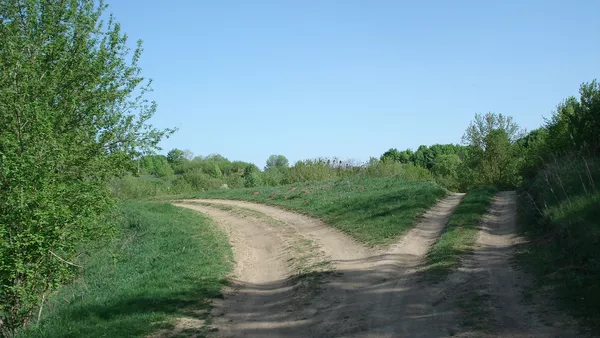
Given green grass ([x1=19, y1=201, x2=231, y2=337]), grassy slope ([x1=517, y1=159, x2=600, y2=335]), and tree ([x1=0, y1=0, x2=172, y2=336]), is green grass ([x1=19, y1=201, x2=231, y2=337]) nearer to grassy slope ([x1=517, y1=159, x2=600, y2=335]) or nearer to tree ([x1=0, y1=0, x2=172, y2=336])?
tree ([x1=0, y1=0, x2=172, y2=336])

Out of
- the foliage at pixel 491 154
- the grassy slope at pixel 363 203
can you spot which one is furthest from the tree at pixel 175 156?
the foliage at pixel 491 154

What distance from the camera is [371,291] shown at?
912cm

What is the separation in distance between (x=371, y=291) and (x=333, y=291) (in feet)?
2.65

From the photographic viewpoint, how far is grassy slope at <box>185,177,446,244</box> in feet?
48.8

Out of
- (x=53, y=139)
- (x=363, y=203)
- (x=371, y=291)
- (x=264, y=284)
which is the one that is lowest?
(x=264, y=284)

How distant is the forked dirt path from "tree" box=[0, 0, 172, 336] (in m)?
3.56

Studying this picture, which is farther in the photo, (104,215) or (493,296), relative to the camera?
(104,215)

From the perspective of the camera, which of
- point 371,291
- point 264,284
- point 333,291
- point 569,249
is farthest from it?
point 264,284

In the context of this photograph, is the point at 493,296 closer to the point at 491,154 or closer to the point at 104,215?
the point at 104,215

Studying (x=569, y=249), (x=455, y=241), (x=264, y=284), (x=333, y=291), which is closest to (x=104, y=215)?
(x=264, y=284)

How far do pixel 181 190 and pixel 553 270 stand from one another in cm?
4475

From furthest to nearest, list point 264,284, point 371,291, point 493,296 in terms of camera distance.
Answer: point 264,284
point 371,291
point 493,296

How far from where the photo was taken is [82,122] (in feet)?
42.2

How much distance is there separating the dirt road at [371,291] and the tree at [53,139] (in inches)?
139
